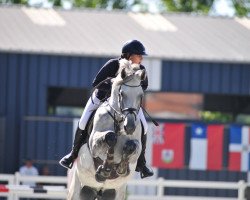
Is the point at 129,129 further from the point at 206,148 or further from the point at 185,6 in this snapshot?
the point at 185,6

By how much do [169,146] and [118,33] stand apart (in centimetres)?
437

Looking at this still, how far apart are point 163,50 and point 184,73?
1.06 m

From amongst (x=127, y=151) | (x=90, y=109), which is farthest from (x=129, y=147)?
(x=90, y=109)

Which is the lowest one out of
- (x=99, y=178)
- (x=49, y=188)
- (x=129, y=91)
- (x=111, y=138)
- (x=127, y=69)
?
(x=49, y=188)

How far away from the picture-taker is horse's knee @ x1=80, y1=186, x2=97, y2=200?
10953 mm

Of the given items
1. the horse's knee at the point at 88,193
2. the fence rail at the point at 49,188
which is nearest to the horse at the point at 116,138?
the horse's knee at the point at 88,193

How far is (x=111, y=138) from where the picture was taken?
32.0ft

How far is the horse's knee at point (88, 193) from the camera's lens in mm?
10953

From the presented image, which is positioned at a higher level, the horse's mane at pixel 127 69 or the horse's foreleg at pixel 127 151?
the horse's mane at pixel 127 69

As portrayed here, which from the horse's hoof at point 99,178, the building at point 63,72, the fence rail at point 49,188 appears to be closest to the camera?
the horse's hoof at point 99,178

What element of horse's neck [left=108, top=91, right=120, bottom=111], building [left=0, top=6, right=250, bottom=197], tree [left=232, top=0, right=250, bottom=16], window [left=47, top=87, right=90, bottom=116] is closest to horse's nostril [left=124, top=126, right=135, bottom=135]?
horse's neck [left=108, top=91, right=120, bottom=111]

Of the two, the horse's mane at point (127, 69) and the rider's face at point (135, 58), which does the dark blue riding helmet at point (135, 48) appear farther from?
the horse's mane at point (127, 69)

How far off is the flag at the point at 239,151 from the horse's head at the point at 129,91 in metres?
11.6

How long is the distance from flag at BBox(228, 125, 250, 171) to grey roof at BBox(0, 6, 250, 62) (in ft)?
6.83
